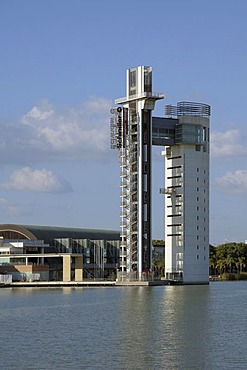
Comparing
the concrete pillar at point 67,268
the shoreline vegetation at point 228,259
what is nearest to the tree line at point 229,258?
the shoreline vegetation at point 228,259

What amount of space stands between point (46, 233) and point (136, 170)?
3397 cm

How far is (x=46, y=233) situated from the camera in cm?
16088

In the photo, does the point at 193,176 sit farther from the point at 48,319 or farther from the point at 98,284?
the point at 48,319

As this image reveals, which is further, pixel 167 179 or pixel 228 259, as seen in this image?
pixel 228 259

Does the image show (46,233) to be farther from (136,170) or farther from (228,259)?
(228,259)

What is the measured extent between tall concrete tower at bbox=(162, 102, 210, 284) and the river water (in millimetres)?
41670

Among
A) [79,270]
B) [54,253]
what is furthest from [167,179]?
[54,253]

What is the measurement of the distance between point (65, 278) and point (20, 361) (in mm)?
98312

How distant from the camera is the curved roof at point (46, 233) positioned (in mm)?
157500

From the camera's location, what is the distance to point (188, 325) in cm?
6594

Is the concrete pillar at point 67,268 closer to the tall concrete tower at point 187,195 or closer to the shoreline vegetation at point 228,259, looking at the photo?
the tall concrete tower at point 187,195

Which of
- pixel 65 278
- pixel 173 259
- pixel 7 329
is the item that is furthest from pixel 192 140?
pixel 7 329

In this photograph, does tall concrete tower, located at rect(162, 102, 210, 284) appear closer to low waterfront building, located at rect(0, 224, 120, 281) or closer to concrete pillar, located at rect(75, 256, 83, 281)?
concrete pillar, located at rect(75, 256, 83, 281)

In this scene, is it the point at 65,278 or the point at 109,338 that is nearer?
the point at 109,338
